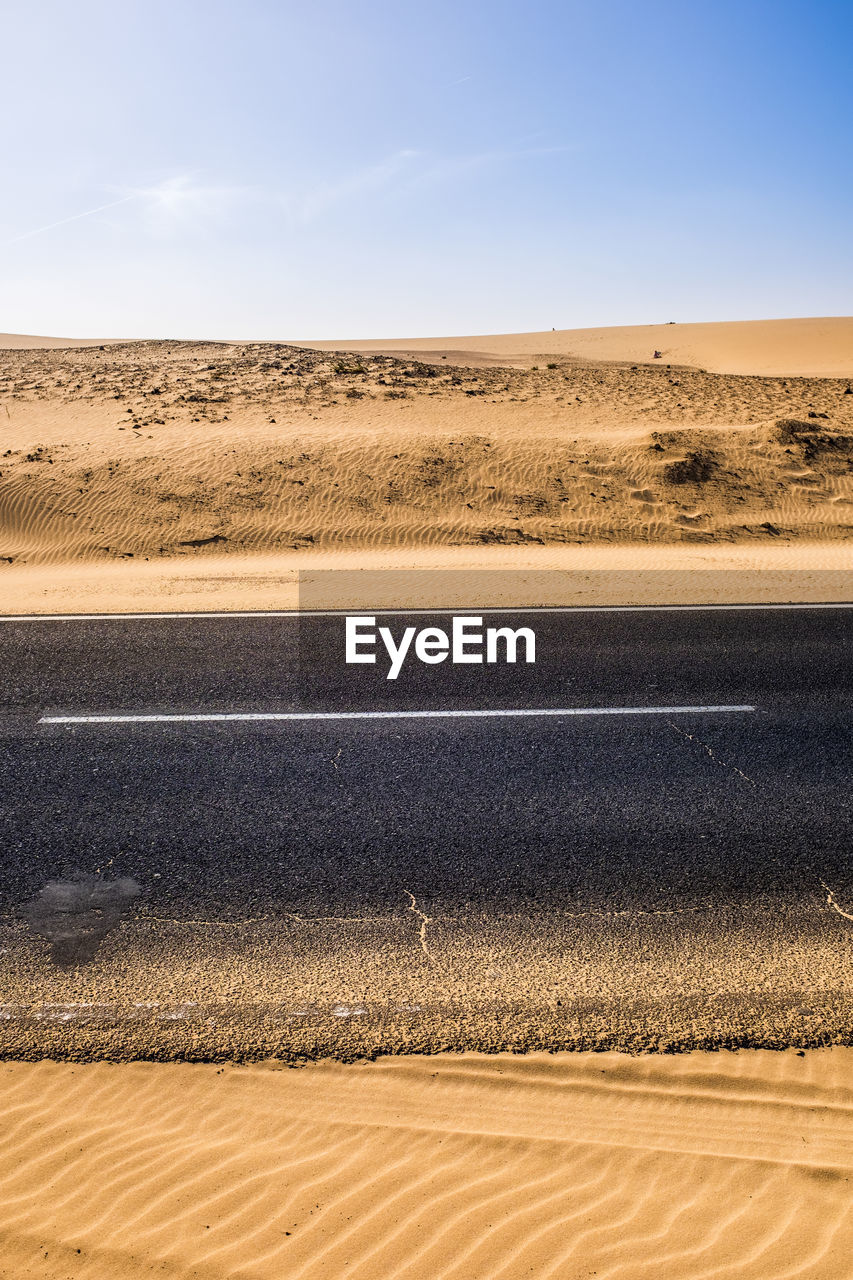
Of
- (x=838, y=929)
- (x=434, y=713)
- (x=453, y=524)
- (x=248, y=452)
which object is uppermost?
(x=248, y=452)

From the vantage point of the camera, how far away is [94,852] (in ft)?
16.2

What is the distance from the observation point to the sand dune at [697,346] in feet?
157

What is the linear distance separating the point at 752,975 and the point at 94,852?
3512mm

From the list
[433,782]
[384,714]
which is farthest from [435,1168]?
[384,714]

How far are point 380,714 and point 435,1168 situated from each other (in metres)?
4.15

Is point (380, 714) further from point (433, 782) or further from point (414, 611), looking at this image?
point (414, 611)

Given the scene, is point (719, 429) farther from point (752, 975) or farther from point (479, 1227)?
point (479, 1227)

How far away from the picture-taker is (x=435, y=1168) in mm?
3094

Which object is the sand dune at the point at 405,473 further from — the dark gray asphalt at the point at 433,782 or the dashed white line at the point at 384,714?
the dashed white line at the point at 384,714

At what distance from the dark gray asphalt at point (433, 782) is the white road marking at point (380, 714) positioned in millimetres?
129

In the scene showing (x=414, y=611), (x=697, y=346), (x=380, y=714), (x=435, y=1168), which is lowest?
(x=435, y=1168)

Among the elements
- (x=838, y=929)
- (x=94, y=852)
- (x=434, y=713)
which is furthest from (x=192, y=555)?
(x=838, y=929)

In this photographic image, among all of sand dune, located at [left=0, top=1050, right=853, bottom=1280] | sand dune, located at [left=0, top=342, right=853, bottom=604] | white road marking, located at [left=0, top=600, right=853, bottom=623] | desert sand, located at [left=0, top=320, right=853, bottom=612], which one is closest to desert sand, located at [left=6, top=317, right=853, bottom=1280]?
sand dune, located at [left=0, top=1050, right=853, bottom=1280]

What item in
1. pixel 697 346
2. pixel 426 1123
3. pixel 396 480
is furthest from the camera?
pixel 697 346
